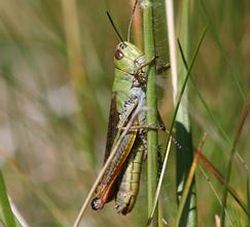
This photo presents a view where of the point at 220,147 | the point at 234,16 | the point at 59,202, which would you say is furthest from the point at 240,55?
the point at 59,202

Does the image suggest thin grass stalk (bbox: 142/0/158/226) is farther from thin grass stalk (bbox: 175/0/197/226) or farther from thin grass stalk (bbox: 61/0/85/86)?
thin grass stalk (bbox: 61/0/85/86)

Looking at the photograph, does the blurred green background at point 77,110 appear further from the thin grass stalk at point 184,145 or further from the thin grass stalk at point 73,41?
the thin grass stalk at point 184,145

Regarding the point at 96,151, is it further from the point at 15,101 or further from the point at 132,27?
the point at 132,27

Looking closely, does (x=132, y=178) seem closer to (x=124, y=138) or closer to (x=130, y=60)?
(x=124, y=138)

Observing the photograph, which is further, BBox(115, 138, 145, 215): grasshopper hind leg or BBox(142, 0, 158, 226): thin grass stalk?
BBox(115, 138, 145, 215): grasshopper hind leg

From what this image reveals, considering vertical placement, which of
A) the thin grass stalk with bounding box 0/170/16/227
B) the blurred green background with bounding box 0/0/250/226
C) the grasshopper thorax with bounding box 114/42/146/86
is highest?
the grasshopper thorax with bounding box 114/42/146/86

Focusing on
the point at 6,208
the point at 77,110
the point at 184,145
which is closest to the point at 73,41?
the point at 77,110

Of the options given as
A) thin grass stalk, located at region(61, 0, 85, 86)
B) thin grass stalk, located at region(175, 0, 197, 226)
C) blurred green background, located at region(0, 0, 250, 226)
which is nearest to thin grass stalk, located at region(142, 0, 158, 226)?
thin grass stalk, located at region(175, 0, 197, 226)

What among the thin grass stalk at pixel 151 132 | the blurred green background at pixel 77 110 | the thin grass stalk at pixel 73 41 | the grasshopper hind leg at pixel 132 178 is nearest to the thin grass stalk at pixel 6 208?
the thin grass stalk at pixel 151 132

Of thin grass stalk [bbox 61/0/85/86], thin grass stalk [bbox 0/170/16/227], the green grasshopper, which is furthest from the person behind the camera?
thin grass stalk [bbox 61/0/85/86]
